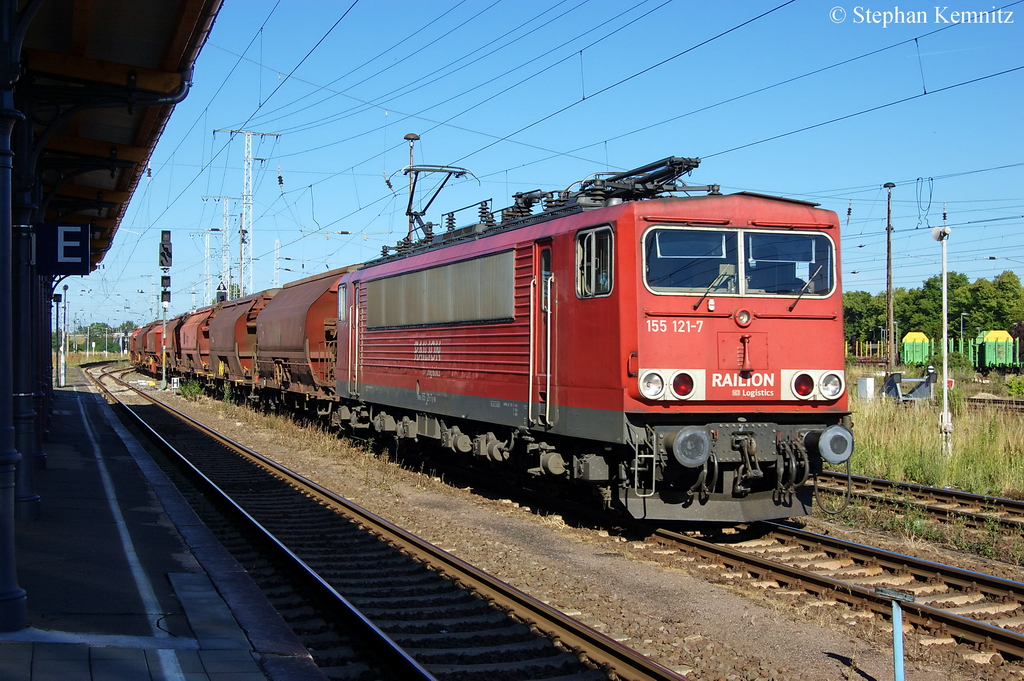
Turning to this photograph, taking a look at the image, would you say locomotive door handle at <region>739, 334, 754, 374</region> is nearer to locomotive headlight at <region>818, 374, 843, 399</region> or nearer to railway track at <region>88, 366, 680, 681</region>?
locomotive headlight at <region>818, 374, 843, 399</region>

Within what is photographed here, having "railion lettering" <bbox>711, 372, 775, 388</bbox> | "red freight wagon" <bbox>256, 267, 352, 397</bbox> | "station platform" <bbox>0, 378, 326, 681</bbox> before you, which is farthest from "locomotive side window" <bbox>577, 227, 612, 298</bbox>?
"red freight wagon" <bbox>256, 267, 352, 397</bbox>

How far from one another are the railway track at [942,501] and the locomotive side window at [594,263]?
503 cm

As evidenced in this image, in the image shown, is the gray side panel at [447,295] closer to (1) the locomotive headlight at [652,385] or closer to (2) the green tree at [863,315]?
(1) the locomotive headlight at [652,385]

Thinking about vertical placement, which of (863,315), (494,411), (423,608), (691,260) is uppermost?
(863,315)

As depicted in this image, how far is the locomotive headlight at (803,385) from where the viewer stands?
9.13 metres

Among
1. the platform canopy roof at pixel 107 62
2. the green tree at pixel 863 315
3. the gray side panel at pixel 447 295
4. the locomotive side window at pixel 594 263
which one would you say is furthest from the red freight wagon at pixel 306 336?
the green tree at pixel 863 315

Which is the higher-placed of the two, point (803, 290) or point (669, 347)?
point (803, 290)

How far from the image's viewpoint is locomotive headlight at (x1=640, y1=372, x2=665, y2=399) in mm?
8641

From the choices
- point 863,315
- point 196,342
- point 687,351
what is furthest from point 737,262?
point 863,315

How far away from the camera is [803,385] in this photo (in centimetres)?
916

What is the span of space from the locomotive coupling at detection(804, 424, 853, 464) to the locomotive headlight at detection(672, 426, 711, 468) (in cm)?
123

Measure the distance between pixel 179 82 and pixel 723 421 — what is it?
298 inches

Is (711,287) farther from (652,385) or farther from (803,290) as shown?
(652,385)

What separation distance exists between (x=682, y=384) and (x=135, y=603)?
17.0 ft
